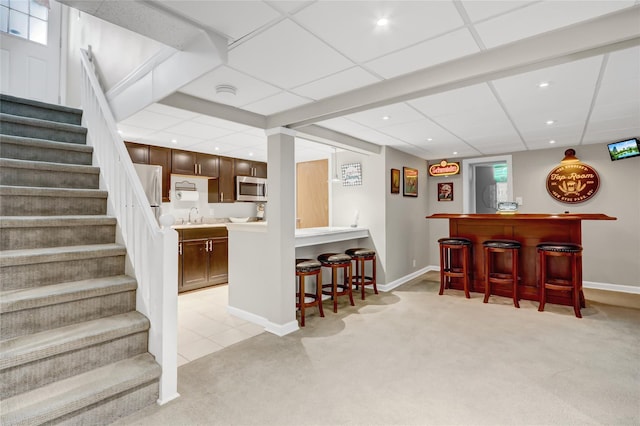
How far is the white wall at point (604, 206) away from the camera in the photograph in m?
4.85

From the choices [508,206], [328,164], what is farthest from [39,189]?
[508,206]

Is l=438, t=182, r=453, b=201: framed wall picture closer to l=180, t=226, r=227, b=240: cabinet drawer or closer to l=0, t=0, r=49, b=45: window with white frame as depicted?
l=180, t=226, r=227, b=240: cabinet drawer

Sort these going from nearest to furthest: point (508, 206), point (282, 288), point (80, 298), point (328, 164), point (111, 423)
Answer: point (111, 423), point (80, 298), point (282, 288), point (508, 206), point (328, 164)

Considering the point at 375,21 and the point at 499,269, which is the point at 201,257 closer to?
the point at 375,21

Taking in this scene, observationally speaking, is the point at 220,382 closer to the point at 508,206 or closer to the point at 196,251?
the point at 196,251

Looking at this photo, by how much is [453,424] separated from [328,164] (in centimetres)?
454

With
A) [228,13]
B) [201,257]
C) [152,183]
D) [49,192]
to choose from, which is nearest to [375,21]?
[228,13]

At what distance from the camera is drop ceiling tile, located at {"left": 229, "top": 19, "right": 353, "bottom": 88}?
6.35 feet

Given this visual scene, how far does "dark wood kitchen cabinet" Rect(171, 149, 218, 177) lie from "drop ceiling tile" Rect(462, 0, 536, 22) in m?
4.59

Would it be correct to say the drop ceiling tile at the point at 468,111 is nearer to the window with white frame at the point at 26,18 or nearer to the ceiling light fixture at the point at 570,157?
the ceiling light fixture at the point at 570,157

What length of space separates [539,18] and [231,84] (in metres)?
2.14

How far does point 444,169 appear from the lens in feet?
20.9

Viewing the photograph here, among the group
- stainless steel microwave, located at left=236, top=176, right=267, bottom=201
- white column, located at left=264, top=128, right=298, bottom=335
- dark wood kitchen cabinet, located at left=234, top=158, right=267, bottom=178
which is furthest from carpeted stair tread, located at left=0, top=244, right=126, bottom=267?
dark wood kitchen cabinet, located at left=234, top=158, right=267, bottom=178

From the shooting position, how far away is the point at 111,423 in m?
1.84
